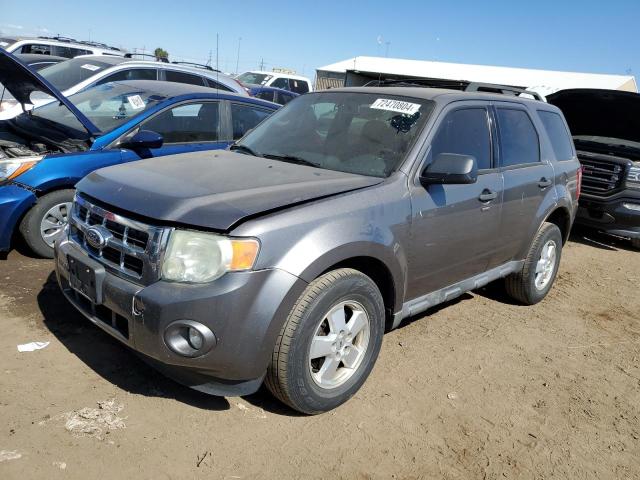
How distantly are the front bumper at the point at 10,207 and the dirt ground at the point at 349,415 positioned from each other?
35 centimetres

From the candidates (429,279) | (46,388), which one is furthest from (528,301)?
(46,388)

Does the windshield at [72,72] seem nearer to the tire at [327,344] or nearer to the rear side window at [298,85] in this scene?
the tire at [327,344]

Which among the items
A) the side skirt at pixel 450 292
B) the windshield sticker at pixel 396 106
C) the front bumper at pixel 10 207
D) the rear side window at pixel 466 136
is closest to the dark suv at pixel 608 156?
the side skirt at pixel 450 292

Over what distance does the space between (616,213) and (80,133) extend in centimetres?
696

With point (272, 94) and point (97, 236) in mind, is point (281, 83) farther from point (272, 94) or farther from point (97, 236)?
point (97, 236)

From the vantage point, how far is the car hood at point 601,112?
8039mm

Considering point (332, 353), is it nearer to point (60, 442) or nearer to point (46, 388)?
point (60, 442)

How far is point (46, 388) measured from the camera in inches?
117

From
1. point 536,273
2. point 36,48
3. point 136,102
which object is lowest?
point 536,273

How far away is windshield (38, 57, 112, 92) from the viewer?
A: 8375 millimetres

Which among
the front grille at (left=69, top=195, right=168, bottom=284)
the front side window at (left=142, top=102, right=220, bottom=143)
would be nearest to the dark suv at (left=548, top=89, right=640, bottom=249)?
the front side window at (left=142, top=102, right=220, bottom=143)

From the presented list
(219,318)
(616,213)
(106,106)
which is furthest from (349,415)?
(616,213)

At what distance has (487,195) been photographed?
3.87 meters

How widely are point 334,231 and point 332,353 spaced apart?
2.30 ft
